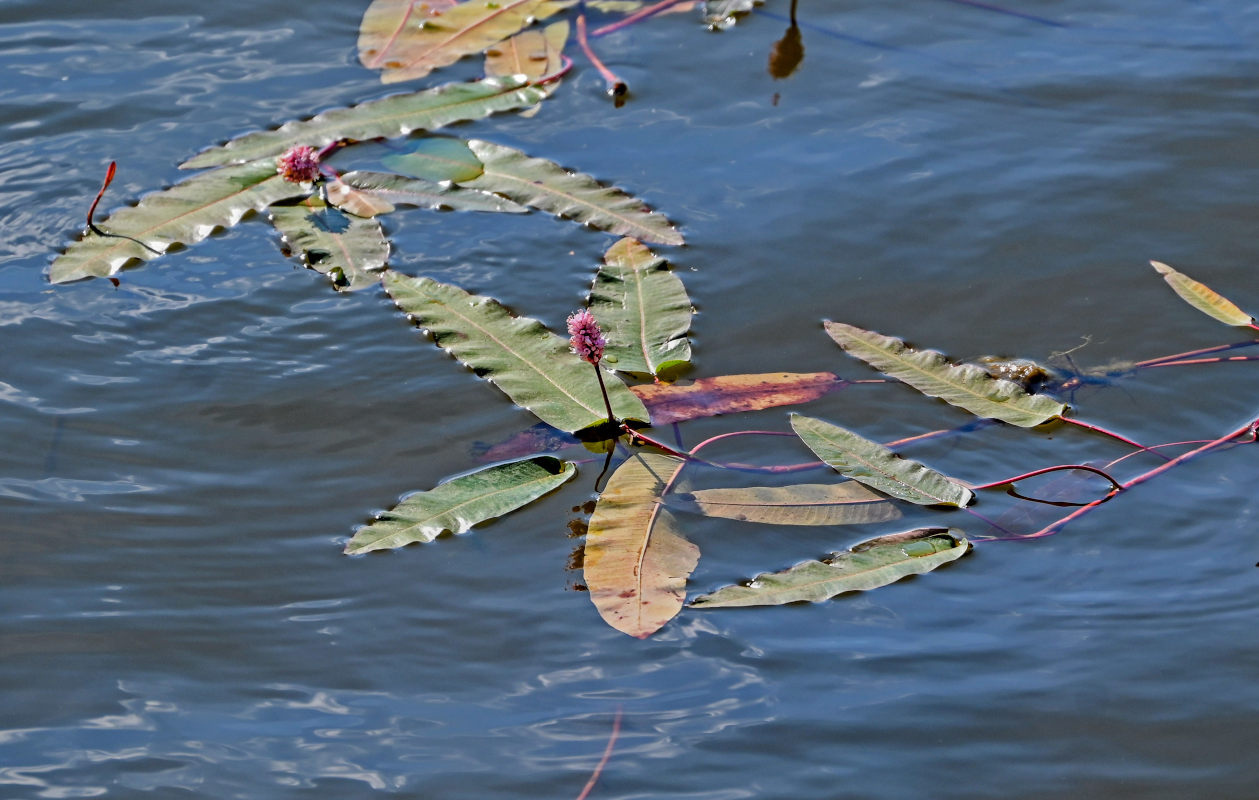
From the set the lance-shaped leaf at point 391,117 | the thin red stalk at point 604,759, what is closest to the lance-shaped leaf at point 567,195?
the lance-shaped leaf at point 391,117

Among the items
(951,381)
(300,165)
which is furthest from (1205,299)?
(300,165)

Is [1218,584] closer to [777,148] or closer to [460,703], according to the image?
[460,703]

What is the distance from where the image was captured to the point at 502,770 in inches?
54.4

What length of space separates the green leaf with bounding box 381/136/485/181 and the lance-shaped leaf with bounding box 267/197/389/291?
19 cm

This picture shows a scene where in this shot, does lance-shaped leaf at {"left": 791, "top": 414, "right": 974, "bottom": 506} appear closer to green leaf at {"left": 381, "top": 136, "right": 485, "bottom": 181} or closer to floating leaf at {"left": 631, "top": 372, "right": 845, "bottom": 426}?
floating leaf at {"left": 631, "top": 372, "right": 845, "bottom": 426}

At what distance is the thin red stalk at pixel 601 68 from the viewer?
2.63 meters

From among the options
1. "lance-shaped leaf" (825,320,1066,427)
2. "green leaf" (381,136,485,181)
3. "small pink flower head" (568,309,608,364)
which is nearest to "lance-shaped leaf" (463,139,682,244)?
"green leaf" (381,136,485,181)

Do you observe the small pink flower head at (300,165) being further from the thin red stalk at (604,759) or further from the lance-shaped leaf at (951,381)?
the thin red stalk at (604,759)

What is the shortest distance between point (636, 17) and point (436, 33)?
503 mm

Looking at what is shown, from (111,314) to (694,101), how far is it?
1318mm

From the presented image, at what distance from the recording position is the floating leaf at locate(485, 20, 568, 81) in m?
2.67

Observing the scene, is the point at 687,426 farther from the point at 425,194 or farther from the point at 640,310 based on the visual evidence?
the point at 425,194

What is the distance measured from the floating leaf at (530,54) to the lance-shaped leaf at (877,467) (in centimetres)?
130

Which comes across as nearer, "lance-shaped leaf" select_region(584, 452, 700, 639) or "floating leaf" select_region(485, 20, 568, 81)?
"lance-shaped leaf" select_region(584, 452, 700, 639)
